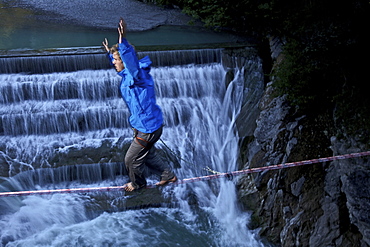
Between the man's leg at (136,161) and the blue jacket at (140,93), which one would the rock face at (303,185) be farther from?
the blue jacket at (140,93)

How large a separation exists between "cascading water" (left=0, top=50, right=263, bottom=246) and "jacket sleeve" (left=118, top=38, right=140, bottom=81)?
375 centimetres

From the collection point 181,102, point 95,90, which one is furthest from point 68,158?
Result: point 181,102

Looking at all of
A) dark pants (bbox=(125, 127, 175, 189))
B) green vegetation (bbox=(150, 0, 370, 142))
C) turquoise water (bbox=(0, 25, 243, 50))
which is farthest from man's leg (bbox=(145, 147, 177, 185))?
turquoise water (bbox=(0, 25, 243, 50))

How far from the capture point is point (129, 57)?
153 inches

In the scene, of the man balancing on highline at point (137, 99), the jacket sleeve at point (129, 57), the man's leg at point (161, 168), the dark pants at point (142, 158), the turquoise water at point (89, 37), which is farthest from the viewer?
the turquoise water at point (89, 37)

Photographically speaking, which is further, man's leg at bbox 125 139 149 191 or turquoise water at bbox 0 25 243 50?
turquoise water at bbox 0 25 243 50

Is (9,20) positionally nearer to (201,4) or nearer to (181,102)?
(201,4)

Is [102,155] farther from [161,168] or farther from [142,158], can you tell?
[142,158]

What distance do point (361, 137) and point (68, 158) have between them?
17.2 ft

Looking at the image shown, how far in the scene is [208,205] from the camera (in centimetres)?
763

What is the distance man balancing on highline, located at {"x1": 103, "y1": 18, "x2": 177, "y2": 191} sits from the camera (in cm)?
393

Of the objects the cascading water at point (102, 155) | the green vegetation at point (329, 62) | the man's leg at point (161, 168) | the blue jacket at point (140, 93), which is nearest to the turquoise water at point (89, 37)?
the cascading water at point (102, 155)

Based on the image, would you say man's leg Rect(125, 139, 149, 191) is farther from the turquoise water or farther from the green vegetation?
the turquoise water

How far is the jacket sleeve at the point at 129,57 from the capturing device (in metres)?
3.82
